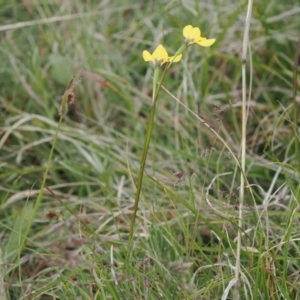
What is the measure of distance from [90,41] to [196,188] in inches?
27.4

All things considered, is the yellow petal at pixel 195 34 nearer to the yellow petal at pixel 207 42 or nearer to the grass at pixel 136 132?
the yellow petal at pixel 207 42

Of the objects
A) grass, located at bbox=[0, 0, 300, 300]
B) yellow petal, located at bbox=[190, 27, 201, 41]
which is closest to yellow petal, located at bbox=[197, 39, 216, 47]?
yellow petal, located at bbox=[190, 27, 201, 41]

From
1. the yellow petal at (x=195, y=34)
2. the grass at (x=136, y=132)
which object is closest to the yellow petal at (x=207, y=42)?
the yellow petal at (x=195, y=34)

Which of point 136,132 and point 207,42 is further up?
point 207,42

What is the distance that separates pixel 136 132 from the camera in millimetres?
1541

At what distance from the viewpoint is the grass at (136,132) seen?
1176 mm

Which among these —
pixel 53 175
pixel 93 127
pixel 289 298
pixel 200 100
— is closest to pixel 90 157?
pixel 53 175

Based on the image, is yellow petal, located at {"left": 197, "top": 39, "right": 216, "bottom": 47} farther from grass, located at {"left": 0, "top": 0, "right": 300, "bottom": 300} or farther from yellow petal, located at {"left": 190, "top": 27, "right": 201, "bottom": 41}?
grass, located at {"left": 0, "top": 0, "right": 300, "bottom": 300}

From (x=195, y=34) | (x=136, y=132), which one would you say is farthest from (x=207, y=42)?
(x=136, y=132)

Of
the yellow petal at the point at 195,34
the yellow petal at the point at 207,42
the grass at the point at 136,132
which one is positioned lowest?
the grass at the point at 136,132

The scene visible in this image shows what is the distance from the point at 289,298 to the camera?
0.93m

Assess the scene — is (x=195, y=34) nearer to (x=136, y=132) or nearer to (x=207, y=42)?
(x=207, y=42)

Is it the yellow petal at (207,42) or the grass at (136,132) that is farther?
the grass at (136,132)

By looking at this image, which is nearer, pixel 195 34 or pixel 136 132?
pixel 195 34
